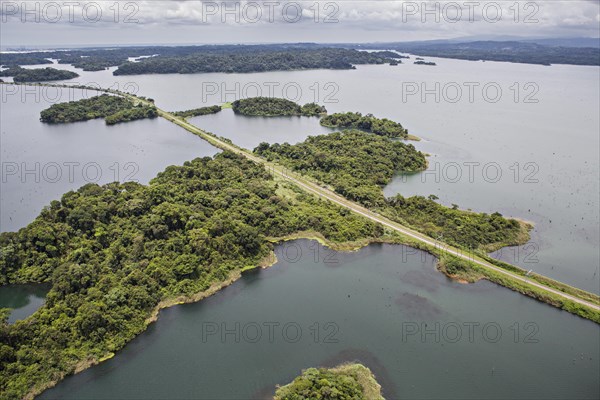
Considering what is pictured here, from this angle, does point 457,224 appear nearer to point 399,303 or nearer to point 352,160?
point 399,303

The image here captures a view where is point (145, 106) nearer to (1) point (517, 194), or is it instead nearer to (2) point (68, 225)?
(2) point (68, 225)

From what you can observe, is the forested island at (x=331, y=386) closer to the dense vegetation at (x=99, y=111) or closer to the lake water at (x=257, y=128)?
the lake water at (x=257, y=128)

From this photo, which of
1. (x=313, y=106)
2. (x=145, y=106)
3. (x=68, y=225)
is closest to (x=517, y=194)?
(x=68, y=225)

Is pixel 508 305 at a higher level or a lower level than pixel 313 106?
lower

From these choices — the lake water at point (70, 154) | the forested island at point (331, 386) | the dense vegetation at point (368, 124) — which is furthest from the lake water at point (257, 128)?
the forested island at point (331, 386)

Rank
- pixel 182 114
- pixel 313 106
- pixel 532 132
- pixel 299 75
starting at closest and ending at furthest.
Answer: pixel 532 132, pixel 182 114, pixel 313 106, pixel 299 75

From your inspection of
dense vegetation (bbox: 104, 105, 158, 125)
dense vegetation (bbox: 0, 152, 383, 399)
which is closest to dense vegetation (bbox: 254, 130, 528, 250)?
dense vegetation (bbox: 0, 152, 383, 399)
